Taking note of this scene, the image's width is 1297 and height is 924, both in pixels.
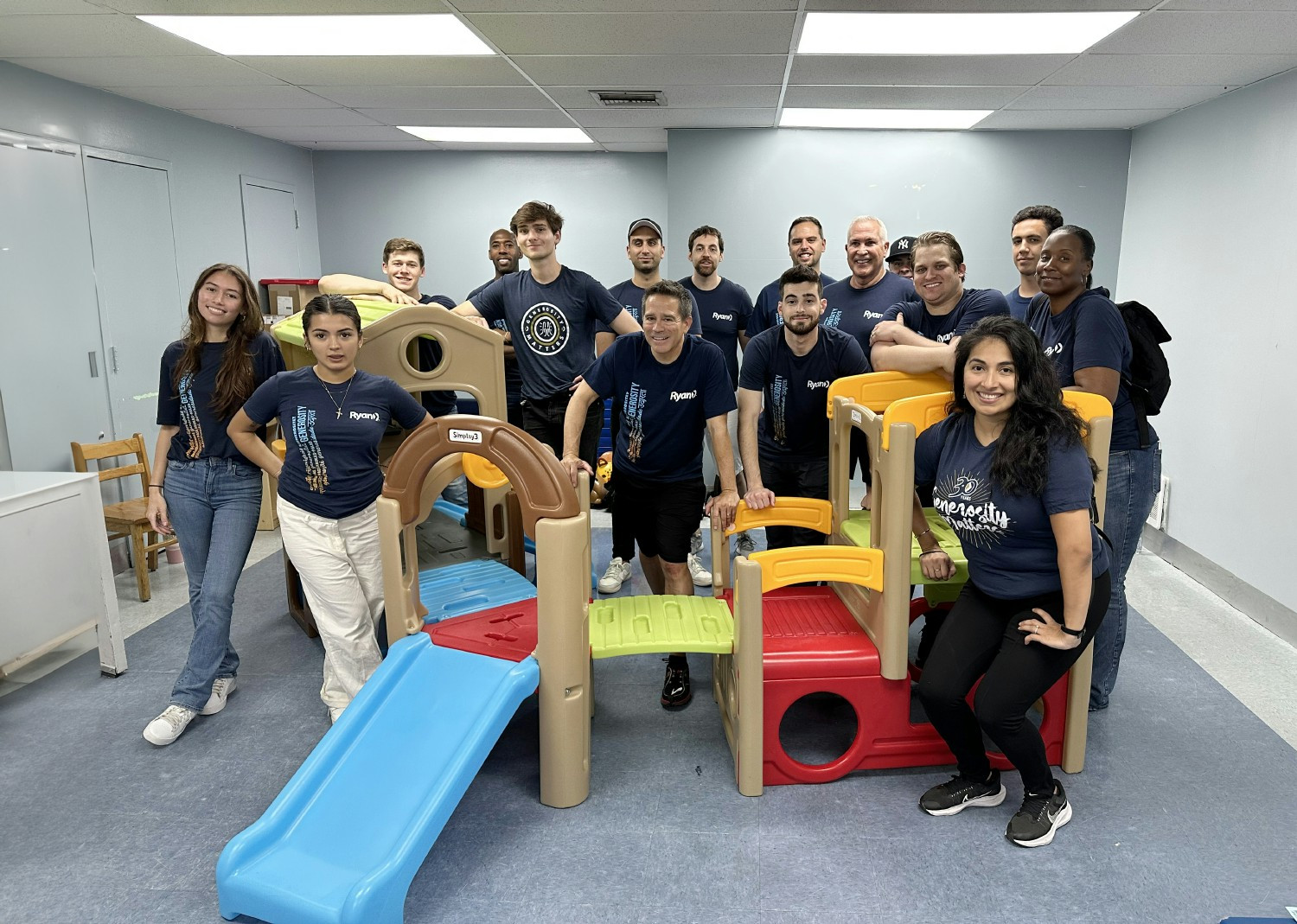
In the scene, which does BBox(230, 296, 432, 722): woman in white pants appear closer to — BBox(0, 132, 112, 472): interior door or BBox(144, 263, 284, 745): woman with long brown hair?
BBox(144, 263, 284, 745): woman with long brown hair

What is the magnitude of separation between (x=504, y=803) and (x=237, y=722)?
1278 mm

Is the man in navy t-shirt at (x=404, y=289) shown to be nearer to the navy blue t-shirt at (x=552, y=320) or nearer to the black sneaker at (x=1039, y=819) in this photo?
the navy blue t-shirt at (x=552, y=320)

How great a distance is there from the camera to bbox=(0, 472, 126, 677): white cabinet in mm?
3426

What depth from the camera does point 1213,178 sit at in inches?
200

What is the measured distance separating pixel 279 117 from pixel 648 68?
2.97 m

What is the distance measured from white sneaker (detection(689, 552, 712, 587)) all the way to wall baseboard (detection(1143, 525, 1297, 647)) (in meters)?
2.82

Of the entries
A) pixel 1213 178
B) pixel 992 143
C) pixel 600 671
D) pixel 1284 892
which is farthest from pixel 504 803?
pixel 992 143

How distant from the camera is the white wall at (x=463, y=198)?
791cm

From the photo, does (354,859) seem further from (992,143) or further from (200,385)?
(992,143)

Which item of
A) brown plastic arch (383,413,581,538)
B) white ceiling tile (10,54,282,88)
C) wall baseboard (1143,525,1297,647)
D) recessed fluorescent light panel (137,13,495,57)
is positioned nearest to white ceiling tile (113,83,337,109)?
white ceiling tile (10,54,282,88)

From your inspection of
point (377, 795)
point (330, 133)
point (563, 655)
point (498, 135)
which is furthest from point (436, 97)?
point (377, 795)

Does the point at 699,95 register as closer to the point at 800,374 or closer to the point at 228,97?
the point at 800,374

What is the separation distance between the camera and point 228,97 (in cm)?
532

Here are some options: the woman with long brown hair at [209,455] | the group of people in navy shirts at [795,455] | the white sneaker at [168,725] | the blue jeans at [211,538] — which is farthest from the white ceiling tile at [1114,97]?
the white sneaker at [168,725]
